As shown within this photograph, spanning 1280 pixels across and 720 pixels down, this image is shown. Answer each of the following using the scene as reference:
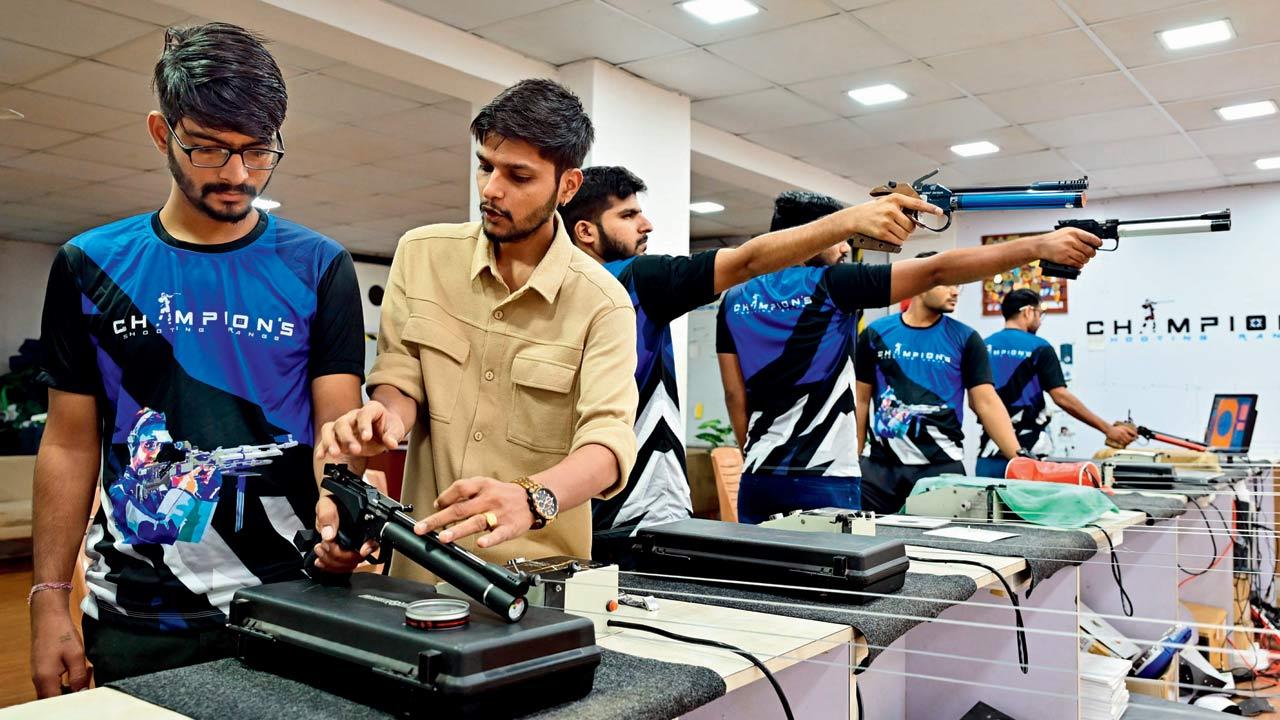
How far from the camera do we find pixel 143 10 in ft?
13.4

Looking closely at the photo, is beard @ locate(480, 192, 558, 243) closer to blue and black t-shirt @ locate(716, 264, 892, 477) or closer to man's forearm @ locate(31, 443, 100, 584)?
man's forearm @ locate(31, 443, 100, 584)

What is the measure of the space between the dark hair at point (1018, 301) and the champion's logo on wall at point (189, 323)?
172 inches

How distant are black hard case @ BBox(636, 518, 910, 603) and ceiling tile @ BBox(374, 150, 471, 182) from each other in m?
5.24

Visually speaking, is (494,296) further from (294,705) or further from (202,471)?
(294,705)

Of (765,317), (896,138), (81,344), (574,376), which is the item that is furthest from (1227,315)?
(81,344)

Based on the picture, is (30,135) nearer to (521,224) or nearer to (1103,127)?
(521,224)

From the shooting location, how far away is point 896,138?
6148 millimetres

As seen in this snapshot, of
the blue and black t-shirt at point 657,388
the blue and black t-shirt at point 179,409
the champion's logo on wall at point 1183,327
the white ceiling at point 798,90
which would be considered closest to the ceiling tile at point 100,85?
the white ceiling at point 798,90

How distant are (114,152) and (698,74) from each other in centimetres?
410

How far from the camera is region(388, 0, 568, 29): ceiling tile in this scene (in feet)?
13.4

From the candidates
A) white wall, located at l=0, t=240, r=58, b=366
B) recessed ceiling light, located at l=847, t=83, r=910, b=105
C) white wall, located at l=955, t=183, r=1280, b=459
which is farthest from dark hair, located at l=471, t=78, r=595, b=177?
white wall, located at l=0, t=240, r=58, b=366

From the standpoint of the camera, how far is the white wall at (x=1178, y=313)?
7117 mm

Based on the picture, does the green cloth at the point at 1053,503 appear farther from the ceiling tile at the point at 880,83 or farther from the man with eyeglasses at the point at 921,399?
the ceiling tile at the point at 880,83

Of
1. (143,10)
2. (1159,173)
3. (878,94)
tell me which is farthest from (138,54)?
(1159,173)
